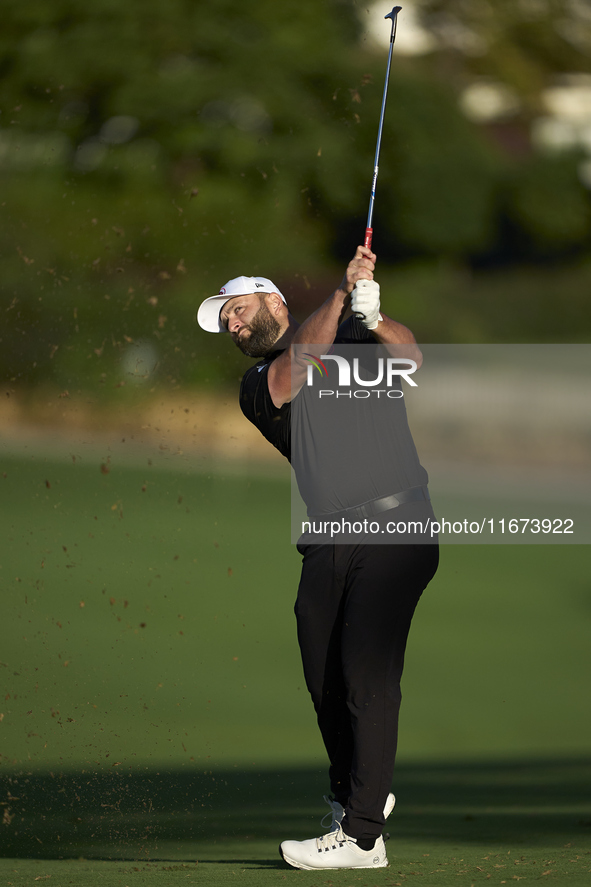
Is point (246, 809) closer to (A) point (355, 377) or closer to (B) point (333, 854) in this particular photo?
(B) point (333, 854)

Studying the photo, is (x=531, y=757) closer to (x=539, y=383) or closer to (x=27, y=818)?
(x=27, y=818)

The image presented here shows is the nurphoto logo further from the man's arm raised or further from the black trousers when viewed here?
the black trousers

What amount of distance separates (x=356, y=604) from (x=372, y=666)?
0.61 feet

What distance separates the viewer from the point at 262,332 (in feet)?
11.8

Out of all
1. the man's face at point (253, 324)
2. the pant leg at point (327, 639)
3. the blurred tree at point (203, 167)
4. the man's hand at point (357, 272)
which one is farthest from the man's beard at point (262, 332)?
the blurred tree at point (203, 167)

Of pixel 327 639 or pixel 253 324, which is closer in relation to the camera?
pixel 327 639

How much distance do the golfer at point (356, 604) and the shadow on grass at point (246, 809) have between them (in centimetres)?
48

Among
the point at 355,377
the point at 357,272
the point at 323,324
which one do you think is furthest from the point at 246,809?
the point at 357,272

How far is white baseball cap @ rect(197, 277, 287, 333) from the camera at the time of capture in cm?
362

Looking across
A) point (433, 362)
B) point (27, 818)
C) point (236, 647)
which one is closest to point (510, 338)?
point (433, 362)

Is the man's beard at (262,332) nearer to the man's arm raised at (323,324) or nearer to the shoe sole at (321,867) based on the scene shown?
the man's arm raised at (323,324)

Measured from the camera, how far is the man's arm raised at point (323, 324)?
3.20 metres

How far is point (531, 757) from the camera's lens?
5.81 m

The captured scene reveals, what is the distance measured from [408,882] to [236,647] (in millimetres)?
5012
